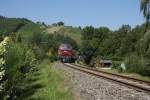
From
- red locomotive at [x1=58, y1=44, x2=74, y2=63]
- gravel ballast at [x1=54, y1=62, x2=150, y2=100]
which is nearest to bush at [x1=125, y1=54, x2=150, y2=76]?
gravel ballast at [x1=54, y1=62, x2=150, y2=100]

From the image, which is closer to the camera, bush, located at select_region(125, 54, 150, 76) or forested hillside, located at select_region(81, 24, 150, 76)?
forested hillside, located at select_region(81, 24, 150, 76)

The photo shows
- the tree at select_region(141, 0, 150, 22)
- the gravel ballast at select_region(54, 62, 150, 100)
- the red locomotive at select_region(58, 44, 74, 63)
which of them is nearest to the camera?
the gravel ballast at select_region(54, 62, 150, 100)

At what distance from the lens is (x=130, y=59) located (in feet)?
131

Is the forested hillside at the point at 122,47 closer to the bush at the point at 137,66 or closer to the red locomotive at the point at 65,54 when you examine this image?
the bush at the point at 137,66

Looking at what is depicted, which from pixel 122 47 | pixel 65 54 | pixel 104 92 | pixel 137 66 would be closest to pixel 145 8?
pixel 137 66

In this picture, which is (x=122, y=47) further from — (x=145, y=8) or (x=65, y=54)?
(x=145, y=8)

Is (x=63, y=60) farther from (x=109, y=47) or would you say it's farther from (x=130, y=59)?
(x=109, y=47)

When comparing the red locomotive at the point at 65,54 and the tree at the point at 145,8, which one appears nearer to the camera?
the tree at the point at 145,8

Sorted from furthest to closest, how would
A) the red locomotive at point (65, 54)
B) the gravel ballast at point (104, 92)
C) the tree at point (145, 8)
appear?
1. the red locomotive at point (65, 54)
2. the tree at point (145, 8)
3. the gravel ballast at point (104, 92)

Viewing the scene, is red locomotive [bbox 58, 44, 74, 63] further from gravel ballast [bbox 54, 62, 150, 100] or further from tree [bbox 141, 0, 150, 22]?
gravel ballast [bbox 54, 62, 150, 100]

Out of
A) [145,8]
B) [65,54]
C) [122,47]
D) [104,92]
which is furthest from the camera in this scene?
[122,47]

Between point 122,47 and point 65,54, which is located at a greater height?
point 122,47

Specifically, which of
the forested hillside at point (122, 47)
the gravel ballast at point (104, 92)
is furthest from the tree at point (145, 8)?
the gravel ballast at point (104, 92)

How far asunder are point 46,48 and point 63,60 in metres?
57.4
